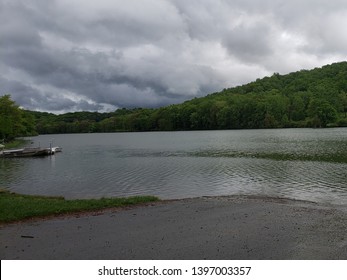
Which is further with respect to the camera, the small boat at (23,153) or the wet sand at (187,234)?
the small boat at (23,153)

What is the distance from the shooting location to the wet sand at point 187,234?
10180 mm

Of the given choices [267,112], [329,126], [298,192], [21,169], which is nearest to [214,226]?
[298,192]

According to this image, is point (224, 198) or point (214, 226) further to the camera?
point (224, 198)

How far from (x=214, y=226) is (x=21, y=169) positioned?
36428mm

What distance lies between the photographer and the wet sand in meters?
10.2

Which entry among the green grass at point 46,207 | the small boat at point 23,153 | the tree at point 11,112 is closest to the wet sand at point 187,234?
the green grass at point 46,207

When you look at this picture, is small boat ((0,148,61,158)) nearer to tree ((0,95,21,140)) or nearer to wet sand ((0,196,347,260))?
tree ((0,95,21,140))

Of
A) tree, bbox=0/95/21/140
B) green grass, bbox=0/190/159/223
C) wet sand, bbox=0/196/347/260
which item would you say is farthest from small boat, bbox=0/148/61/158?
wet sand, bbox=0/196/347/260

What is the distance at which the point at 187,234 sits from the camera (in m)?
12.1

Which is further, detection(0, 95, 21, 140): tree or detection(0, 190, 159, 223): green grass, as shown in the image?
detection(0, 95, 21, 140): tree

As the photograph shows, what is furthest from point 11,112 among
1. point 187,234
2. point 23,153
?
point 187,234

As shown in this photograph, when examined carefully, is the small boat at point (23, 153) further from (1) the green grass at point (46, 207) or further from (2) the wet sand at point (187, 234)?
(2) the wet sand at point (187, 234)

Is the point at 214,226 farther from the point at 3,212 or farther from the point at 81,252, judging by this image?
the point at 3,212

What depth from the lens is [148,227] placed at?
1327 centimetres
